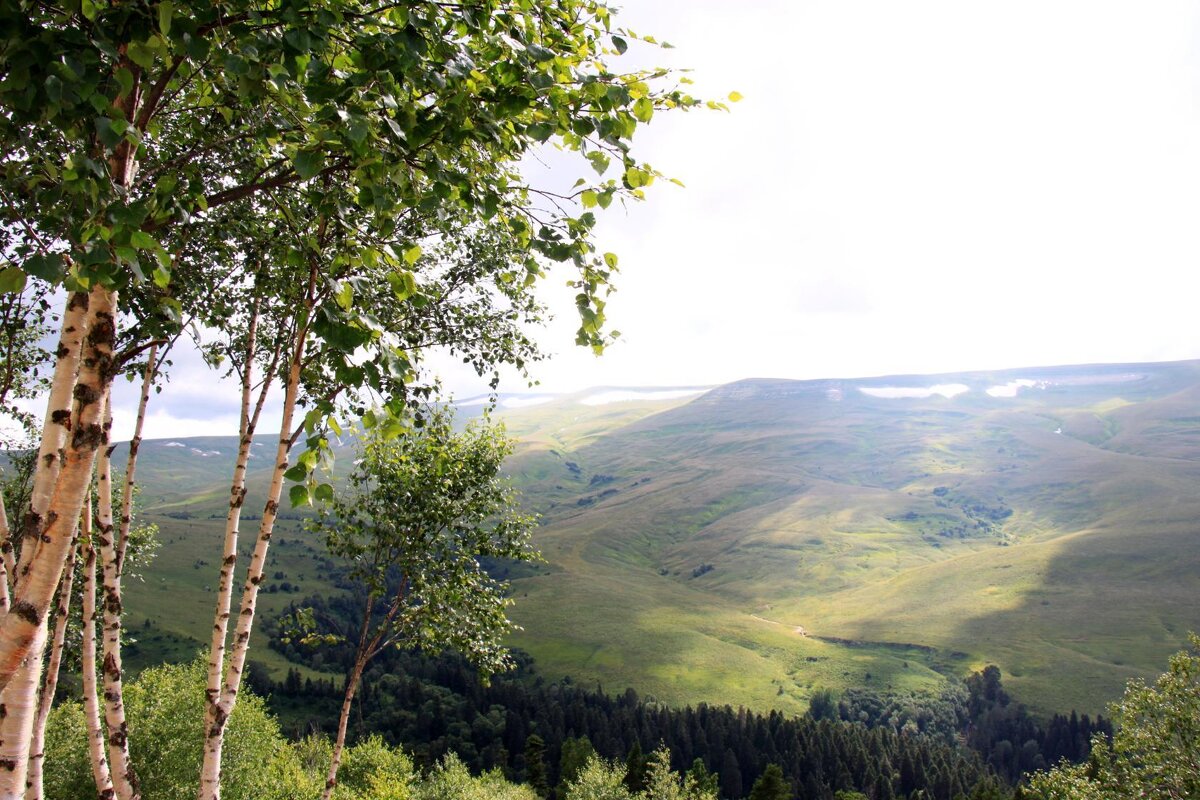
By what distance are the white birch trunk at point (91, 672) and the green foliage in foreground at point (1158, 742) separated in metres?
51.1

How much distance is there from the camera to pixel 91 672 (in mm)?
12125

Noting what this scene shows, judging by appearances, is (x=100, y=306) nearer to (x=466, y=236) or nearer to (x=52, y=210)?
(x=52, y=210)

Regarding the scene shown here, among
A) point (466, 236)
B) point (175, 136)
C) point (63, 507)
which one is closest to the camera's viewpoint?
point (63, 507)

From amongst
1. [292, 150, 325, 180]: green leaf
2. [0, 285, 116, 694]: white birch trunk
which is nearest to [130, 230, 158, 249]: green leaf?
[292, 150, 325, 180]: green leaf

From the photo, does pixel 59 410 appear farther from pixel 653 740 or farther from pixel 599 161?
pixel 653 740

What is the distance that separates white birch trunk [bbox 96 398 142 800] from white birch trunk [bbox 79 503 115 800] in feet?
0.58

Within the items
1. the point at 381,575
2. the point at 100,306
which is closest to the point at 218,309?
the point at 100,306

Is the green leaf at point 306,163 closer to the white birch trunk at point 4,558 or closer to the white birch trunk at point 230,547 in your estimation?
the white birch trunk at point 4,558

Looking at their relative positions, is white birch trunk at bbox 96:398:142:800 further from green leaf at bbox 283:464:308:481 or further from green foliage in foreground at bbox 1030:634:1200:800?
green foliage in foreground at bbox 1030:634:1200:800

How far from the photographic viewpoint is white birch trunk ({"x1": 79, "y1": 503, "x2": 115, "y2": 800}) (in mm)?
10844

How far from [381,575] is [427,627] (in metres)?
2.30

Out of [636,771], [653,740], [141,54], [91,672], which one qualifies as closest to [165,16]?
[141,54]

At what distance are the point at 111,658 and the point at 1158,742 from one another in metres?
52.9

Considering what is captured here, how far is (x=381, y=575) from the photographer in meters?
21.5
